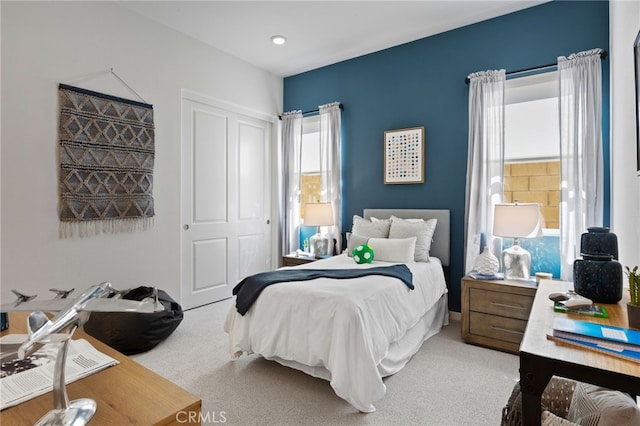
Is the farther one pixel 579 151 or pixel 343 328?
pixel 579 151

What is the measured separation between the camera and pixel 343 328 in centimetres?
202

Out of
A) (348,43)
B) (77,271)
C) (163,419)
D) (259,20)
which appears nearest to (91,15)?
(259,20)

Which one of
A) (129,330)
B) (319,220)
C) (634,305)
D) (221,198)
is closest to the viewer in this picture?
(634,305)

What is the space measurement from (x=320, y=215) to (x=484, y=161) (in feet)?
6.18

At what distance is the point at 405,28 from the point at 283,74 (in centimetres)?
196

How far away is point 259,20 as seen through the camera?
3482 millimetres

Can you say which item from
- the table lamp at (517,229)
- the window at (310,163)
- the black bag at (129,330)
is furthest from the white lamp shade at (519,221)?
the black bag at (129,330)

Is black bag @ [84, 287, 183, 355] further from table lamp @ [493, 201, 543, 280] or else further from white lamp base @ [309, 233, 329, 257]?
table lamp @ [493, 201, 543, 280]

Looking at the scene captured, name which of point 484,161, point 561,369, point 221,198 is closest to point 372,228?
point 484,161

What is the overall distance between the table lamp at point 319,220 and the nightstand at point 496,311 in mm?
1759

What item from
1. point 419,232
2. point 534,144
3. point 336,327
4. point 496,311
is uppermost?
point 534,144

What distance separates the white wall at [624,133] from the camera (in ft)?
6.17

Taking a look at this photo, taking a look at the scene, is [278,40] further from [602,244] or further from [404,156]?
[602,244]

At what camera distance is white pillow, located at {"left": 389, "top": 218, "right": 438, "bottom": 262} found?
3.36m
